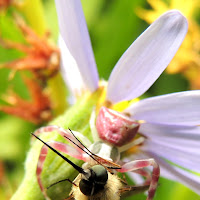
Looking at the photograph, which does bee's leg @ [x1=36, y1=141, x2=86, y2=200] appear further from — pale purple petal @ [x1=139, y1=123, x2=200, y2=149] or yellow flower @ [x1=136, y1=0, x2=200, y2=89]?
yellow flower @ [x1=136, y1=0, x2=200, y2=89]

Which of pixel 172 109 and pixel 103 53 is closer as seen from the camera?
pixel 172 109

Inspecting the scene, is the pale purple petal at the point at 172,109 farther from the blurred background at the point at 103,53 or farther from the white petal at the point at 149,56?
the blurred background at the point at 103,53

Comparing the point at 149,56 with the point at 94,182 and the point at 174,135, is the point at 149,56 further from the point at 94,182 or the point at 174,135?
the point at 94,182

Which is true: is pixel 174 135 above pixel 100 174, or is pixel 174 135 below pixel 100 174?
below

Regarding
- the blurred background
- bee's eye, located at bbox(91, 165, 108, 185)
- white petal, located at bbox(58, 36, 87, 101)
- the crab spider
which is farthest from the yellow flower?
bee's eye, located at bbox(91, 165, 108, 185)

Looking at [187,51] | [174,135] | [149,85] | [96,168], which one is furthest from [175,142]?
[187,51]

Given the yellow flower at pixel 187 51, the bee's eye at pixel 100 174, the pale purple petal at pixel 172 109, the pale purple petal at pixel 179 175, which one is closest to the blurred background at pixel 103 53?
the yellow flower at pixel 187 51

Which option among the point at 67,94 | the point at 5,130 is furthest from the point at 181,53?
the point at 5,130
